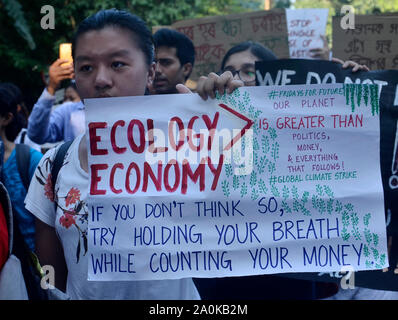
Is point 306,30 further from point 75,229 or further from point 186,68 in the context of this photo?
point 75,229

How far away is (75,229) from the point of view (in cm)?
233

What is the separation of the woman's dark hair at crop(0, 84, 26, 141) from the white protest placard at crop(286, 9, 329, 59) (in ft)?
9.86

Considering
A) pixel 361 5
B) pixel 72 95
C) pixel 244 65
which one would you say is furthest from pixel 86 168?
pixel 361 5

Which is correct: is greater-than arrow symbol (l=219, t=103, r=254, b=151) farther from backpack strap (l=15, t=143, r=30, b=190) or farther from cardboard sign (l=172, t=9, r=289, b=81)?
cardboard sign (l=172, t=9, r=289, b=81)

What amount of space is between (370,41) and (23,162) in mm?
2511

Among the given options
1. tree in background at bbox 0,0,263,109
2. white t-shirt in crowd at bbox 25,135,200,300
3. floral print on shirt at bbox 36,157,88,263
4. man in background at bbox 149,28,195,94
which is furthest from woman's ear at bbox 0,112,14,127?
tree in background at bbox 0,0,263,109

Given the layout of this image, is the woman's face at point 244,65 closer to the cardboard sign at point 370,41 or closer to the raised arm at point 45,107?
the cardboard sign at point 370,41

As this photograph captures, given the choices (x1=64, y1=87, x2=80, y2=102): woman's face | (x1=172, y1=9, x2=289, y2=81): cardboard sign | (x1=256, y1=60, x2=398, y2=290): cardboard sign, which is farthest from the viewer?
(x1=64, y1=87, x2=80, y2=102): woman's face

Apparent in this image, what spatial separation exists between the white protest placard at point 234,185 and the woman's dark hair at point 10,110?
5.96 feet

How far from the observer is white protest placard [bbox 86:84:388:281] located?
2.41m

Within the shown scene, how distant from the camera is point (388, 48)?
4238 mm

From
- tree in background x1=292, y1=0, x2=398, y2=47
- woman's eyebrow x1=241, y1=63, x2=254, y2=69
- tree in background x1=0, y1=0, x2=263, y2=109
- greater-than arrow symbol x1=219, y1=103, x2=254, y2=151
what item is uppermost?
tree in background x1=292, y1=0, x2=398, y2=47

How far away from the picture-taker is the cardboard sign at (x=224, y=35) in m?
5.19
